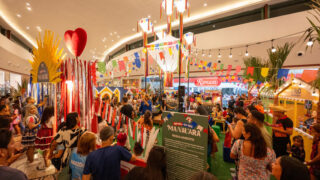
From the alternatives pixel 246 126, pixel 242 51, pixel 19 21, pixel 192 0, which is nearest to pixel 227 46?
pixel 242 51

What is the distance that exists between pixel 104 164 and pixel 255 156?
1.80 metres

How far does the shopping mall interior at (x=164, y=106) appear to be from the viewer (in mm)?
1797

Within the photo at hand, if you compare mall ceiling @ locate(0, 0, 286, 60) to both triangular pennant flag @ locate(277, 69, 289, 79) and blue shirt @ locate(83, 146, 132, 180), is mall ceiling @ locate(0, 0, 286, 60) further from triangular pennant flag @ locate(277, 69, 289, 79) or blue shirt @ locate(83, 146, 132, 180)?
blue shirt @ locate(83, 146, 132, 180)

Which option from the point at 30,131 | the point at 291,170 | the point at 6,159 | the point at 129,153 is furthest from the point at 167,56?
the point at 6,159

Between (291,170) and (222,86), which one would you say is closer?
(291,170)

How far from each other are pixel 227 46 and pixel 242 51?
3.21ft

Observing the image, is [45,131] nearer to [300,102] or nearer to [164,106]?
[164,106]

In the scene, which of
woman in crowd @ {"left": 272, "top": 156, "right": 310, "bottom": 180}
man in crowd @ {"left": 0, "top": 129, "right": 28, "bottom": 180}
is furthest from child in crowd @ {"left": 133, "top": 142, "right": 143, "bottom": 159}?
woman in crowd @ {"left": 272, "top": 156, "right": 310, "bottom": 180}

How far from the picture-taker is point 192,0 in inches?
313

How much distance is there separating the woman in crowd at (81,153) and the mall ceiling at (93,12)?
7.56 m

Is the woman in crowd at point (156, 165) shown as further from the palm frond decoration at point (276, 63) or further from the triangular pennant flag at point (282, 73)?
the palm frond decoration at point (276, 63)

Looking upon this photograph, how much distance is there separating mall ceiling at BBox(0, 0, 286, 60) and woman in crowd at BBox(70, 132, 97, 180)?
7559mm

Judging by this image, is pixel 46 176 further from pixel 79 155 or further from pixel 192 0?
pixel 192 0

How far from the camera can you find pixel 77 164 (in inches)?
78.8
